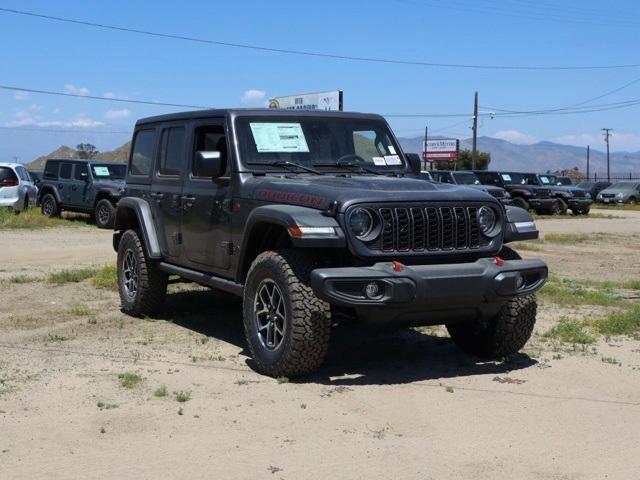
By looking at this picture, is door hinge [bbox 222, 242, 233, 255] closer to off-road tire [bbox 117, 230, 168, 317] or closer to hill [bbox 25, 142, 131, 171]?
off-road tire [bbox 117, 230, 168, 317]

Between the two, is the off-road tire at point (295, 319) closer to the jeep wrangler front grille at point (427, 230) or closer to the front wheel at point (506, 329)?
the jeep wrangler front grille at point (427, 230)

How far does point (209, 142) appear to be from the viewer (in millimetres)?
7602

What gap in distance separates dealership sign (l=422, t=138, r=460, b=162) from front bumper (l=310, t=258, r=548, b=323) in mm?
66821

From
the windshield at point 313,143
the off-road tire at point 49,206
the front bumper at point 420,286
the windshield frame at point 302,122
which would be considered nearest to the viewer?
the front bumper at point 420,286

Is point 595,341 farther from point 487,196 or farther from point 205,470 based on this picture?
point 205,470

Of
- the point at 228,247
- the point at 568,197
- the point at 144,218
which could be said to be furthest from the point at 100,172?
the point at 568,197

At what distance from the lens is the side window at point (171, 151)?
804 cm

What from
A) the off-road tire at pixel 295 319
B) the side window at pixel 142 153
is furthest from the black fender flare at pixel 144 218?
the off-road tire at pixel 295 319

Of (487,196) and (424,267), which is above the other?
(487,196)

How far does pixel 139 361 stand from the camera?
6.80 meters

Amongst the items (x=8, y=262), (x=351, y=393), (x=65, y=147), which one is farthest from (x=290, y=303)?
(x=65, y=147)

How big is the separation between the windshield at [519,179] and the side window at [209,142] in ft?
83.9

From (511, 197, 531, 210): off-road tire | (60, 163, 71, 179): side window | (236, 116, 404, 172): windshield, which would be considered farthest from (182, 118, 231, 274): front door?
(511, 197, 531, 210): off-road tire

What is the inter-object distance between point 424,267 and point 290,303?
0.93 meters
